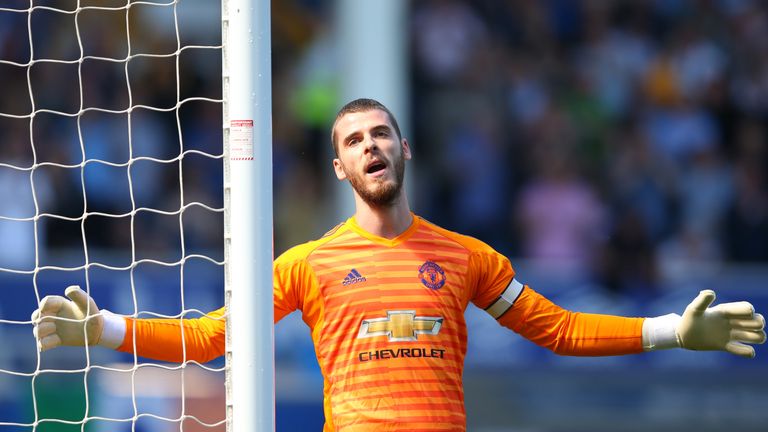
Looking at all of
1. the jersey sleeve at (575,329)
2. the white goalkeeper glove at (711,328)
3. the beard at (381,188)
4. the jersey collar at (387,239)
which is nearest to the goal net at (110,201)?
the jersey collar at (387,239)

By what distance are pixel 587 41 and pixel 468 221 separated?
243 cm

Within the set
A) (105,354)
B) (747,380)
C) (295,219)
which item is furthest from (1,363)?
(747,380)

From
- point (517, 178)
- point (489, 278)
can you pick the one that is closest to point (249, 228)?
point (489, 278)

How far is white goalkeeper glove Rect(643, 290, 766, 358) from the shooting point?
14.3 ft

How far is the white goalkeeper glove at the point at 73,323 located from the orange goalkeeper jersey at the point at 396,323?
0.27 ft

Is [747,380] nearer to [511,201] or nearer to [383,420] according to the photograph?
[511,201]

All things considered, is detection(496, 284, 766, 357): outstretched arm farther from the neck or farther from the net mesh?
the net mesh

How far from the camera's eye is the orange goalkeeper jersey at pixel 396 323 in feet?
13.9

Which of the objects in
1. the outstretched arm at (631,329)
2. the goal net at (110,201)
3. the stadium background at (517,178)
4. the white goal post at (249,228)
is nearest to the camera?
the white goal post at (249,228)

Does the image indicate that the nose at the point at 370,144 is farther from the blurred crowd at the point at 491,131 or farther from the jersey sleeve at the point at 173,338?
the blurred crowd at the point at 491,131

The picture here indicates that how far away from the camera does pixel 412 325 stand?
14.0ft

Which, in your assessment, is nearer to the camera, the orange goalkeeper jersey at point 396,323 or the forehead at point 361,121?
the orange goalkeeper jersey at point 396,323

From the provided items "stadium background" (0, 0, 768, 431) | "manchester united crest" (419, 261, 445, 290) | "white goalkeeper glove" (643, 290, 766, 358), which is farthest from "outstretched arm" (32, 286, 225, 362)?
"stadium background" (0, 0, 768, 431)

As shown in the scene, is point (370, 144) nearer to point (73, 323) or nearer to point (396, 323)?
point (396, 323)
